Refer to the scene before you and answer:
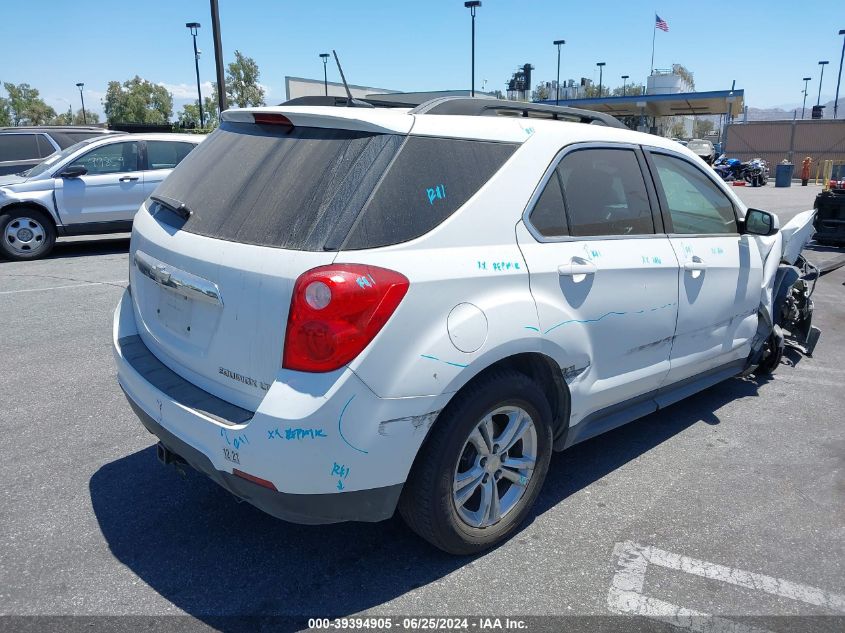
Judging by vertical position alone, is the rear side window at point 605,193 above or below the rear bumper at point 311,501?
above

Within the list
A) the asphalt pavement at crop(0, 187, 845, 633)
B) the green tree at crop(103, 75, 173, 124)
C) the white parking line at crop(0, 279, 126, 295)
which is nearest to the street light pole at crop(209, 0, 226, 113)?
the white parking line at crop(0, 279, 126, 295)

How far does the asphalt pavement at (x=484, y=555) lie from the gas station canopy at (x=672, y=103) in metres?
34.5

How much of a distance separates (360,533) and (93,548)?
3.80 feet

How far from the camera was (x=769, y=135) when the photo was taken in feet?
136

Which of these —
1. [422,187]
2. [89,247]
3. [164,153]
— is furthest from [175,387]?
[89,247]

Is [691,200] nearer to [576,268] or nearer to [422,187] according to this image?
[576,268]

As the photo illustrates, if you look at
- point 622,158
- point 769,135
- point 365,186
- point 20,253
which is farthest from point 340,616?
point 769,135

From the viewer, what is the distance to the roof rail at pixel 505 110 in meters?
3.03

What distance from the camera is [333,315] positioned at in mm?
2344

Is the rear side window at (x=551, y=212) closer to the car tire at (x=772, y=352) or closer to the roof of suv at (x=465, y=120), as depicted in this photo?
the roof of suv at (x=465, y=120)

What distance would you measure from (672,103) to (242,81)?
1338 inches

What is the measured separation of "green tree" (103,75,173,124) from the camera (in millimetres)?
80438

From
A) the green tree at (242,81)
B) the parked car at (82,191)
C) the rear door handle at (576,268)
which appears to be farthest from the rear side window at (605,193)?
the green tree at (242,81)

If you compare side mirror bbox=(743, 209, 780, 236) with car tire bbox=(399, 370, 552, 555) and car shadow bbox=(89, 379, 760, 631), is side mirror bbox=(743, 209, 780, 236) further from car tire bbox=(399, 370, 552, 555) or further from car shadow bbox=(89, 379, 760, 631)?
car tire bbox=(399, 370, 552, 555)
